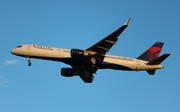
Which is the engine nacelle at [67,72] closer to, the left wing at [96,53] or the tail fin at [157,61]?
the left wing at [96,53]

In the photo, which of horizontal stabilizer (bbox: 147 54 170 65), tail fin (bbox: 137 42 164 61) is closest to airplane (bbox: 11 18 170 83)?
horizontal stabilizer (bbox: 147 54 170 65)

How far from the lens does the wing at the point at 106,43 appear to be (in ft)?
157

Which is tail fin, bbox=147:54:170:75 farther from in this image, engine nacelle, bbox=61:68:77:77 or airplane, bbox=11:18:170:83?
engine nacelle, bbox=61:68:77:77

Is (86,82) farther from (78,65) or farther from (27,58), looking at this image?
(27,58)

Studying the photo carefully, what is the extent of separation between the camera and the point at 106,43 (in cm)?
5109

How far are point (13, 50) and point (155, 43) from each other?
26.6 metres

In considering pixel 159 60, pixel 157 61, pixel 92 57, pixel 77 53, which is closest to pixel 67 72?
pixel 92 57

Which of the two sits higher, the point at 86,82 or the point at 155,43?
the point at 155,43

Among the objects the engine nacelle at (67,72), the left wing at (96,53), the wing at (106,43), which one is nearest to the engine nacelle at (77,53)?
the left wing at (96,53)

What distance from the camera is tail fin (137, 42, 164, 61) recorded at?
60312 mm

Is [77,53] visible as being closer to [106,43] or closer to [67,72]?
[106,43]

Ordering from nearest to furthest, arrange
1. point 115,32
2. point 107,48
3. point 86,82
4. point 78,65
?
1. point 115,32
2. point 107,48
3. point 78,65
4. point 86,82

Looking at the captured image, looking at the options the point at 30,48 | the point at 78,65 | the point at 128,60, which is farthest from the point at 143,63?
the point at 30,48

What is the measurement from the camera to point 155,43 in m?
63.1
